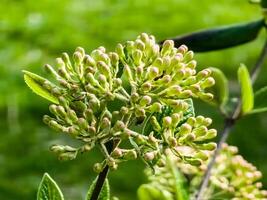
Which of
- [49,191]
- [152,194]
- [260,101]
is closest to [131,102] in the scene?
[49,191]

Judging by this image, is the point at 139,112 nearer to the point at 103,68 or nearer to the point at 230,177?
the point at 103,68

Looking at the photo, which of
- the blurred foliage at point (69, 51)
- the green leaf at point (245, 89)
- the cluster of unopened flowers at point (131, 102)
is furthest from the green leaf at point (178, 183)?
the blurred foliage at point (69, 51)

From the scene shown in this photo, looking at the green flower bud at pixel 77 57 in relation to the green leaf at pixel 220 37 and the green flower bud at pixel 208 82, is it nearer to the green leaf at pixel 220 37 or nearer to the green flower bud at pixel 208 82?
the green flower bud at pixel 208 82

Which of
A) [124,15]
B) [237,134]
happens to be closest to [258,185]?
[237,134]

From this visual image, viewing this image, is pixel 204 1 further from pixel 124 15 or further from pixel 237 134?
pixel 237 134

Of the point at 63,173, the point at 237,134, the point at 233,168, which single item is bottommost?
the point at 237,134

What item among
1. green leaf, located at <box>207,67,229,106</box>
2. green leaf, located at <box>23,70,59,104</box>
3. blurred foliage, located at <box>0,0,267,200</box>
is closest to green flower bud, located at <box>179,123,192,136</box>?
green leaf, located at <box>23,70,59,104</box>
